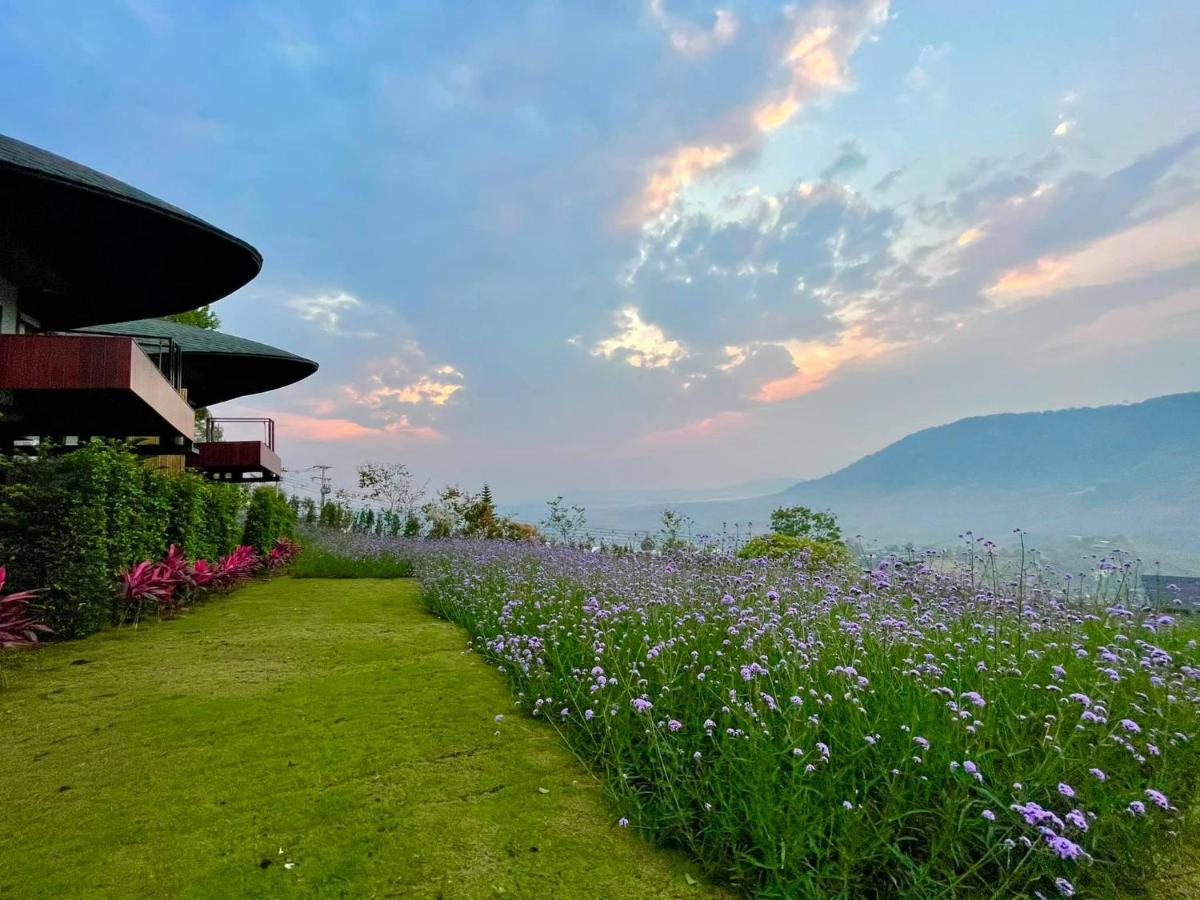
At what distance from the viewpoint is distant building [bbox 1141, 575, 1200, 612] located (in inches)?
145

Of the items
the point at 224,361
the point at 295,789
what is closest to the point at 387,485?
the point at 224,361

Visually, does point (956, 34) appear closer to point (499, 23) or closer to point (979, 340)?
point (499, 23)

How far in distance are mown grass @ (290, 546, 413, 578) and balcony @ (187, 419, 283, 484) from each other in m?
5.07

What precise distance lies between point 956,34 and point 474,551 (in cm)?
954

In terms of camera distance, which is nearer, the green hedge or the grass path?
the grass path

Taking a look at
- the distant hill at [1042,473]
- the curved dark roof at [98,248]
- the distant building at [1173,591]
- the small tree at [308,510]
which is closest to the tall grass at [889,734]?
the distant building at [1173,591]

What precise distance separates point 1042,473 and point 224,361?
70.1 metres

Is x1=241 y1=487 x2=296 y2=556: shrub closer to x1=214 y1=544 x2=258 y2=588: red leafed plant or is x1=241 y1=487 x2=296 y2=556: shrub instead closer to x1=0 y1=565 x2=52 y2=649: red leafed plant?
x1=214 y1=544 x2=258 y2=588: red leafed plant

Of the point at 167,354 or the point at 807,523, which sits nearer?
the point at 807,523

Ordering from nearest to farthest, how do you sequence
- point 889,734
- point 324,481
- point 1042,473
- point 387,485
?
point 889,734 < point 387,485 < point 324,481 < point 1042,473

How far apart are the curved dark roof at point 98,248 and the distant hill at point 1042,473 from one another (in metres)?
21.5

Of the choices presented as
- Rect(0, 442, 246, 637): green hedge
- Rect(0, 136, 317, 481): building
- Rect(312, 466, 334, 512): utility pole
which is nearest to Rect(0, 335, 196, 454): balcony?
Rect(0, 136, 317, 481): building

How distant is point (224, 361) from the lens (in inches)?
589

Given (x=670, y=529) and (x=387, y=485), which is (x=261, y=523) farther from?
(x=387, y=485)
